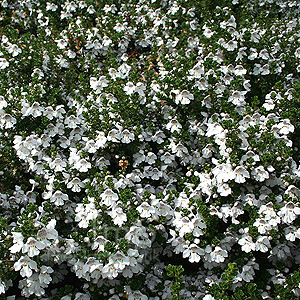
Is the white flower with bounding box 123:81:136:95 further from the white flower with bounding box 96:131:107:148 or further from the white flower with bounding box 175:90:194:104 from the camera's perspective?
the white flower with bounding box 96:131:107:148

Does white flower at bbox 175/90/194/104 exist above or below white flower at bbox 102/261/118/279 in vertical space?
above

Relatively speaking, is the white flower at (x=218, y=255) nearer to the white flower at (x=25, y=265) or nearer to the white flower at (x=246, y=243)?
the white flower at (x=246, y=243)

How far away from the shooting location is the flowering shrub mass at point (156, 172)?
130 inches

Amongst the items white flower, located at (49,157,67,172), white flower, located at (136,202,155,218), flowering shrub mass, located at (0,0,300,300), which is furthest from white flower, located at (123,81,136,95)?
white flower, located at (136,202,155,218)

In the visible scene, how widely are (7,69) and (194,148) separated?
2.92 metres

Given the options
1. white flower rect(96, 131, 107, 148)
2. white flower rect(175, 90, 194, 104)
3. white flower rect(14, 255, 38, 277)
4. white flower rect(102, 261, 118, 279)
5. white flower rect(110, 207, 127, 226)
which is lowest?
white flower rect(102, 261, 118, 279)

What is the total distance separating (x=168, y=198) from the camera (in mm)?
3654

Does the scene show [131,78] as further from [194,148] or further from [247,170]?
[247,170]

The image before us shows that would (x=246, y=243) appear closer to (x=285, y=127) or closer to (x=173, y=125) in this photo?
(x=285, y=127)

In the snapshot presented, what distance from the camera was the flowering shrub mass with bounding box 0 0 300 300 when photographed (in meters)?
3.31

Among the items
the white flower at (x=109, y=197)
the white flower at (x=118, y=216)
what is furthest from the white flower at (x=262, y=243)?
the white flower at (x=109, y=197)

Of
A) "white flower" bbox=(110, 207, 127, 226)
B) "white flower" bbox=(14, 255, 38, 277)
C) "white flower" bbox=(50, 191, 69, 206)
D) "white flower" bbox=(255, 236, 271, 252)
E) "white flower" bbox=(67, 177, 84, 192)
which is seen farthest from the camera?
"white flower" bbox=(67, 177, 84, 192)

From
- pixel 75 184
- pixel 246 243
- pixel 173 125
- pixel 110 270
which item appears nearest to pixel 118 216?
pixel 110 270

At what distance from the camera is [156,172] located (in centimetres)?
404
